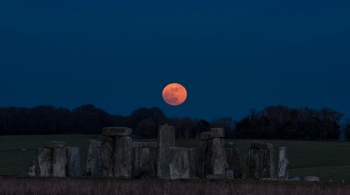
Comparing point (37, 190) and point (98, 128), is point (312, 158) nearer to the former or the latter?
point (37, 190)

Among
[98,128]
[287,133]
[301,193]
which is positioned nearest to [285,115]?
[287,133]

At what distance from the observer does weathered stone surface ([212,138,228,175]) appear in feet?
57.4

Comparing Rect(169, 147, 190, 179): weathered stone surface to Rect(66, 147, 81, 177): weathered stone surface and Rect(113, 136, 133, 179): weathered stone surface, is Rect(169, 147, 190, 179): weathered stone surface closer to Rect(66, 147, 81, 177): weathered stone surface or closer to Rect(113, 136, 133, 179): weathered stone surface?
Rect(113, 136, 133, 179): weathered stone surface

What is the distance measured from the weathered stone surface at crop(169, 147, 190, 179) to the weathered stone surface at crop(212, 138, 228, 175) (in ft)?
9.49

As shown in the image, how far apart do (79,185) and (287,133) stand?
65.8m

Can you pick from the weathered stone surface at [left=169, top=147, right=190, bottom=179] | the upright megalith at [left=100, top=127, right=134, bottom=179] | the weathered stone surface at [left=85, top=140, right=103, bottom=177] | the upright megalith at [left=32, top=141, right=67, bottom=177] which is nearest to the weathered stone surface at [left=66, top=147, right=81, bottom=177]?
the upright megalith at [left=32, top=141, right=67, bottom=177]

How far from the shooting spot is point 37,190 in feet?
32.8

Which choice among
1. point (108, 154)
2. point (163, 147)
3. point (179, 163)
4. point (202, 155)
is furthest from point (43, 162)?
point (202, 155)

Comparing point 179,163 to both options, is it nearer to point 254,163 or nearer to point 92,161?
point 254,163

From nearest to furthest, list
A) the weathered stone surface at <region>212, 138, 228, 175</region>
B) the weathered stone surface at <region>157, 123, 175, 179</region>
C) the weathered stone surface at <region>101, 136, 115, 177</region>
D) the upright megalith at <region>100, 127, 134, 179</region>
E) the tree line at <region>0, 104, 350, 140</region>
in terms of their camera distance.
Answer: the upright megalith at <region>100, 127, 134, 179</region> → the weathered stone surface at <region>101, 136, 115, 177</region> → the weathered stone surface at <region>157, 123, 175, 179</region> → the weathered stone surface at <region>212, 138, 228, 175</region> → the tree line at <region>0, 104, 350, 140</region>

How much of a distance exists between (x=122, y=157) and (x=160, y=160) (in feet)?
5.26

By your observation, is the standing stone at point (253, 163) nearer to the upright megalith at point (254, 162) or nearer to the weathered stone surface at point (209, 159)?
the upright megalith at point (254, 162)

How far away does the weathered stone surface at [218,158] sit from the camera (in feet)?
57.4

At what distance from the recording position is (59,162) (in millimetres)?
16500
